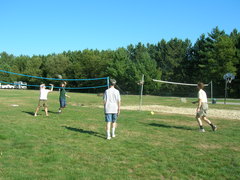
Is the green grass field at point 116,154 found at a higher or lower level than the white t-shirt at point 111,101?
lower

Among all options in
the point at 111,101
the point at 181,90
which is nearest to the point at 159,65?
the point at 181,90

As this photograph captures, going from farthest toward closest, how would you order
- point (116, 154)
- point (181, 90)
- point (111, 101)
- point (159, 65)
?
point (159, 65)
point (181, 90)
point (111, 101)
point (116, 154)

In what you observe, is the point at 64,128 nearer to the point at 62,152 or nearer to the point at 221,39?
the point at 62,152

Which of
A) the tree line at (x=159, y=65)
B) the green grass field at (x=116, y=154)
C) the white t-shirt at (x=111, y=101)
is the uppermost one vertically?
the tree line at (x=159, y=65)

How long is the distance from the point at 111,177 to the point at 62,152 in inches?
73.3

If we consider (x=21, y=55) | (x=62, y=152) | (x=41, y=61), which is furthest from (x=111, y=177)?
(x=21, y=55)

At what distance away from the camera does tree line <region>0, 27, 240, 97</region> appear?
48125 mm

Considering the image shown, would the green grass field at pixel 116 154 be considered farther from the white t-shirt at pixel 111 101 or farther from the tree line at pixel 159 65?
the tree line at pixel 159 65

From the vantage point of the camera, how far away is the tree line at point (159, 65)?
48125 mm

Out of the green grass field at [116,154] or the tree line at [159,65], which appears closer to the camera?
the green grass field at [116,154]

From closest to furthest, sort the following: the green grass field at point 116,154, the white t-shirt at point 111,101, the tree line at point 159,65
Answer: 1. the green grass field at point 116,154
2. the white t-shirt at point 111,101
3. the tree line at point 159,65

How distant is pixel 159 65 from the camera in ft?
224

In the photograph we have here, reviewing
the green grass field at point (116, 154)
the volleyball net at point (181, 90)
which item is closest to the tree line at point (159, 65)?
the volleyball net at point (181, 90)

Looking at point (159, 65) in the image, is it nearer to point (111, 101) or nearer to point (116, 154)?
point (111, 101)
